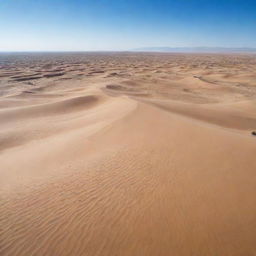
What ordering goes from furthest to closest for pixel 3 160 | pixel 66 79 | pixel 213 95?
pixel 66 79
pixel 213 95
pixel 3 160

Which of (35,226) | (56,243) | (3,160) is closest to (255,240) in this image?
(56,243)

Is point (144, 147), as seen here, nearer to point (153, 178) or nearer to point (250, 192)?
point (153, 178)

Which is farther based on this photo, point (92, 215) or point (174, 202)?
point (174, 202)

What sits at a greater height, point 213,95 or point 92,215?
point 92,215

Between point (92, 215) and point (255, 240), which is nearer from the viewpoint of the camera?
point (255, 240)

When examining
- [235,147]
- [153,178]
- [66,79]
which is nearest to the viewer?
[153,178]

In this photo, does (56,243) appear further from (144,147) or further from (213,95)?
(213,95)

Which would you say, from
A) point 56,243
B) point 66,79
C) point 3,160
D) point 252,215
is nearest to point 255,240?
point 252,215

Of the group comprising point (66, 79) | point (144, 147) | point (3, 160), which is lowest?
point (66, 79)

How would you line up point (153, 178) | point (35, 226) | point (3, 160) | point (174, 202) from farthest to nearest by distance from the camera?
point (3, 160)
point (153, 178)
point (174, 202)
point (35, 226)
